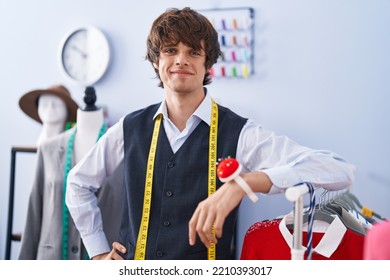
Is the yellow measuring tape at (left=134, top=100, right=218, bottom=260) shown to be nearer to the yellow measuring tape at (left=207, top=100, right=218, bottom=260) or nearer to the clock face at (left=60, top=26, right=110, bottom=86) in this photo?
the yellow measuring tape at (left=207, top=100, right=218, bottom=260)

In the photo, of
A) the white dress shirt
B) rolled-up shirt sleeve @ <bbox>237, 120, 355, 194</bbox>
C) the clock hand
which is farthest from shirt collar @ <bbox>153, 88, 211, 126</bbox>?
the clock hand

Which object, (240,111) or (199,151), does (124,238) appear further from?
(240,111)

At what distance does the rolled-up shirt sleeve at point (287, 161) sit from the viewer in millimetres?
A: 1188

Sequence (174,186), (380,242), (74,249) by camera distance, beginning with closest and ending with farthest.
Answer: (380,242) < (174,186) < (74,249)

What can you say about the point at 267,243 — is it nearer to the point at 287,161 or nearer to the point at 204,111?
the point at 287,161

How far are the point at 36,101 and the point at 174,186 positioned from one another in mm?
1343

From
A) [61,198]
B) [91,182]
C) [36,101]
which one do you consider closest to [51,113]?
[36,101]

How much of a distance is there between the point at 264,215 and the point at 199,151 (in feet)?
3.76

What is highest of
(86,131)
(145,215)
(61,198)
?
(86,131)

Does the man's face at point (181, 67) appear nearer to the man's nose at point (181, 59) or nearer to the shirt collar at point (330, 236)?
the man's nose at point (181, 59)

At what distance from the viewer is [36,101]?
8.66ft

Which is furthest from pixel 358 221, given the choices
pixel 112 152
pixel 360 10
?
pixel 360 10

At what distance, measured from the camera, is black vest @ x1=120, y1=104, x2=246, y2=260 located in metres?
1.51

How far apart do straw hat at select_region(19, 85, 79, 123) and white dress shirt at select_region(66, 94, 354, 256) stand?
0.94 metres
